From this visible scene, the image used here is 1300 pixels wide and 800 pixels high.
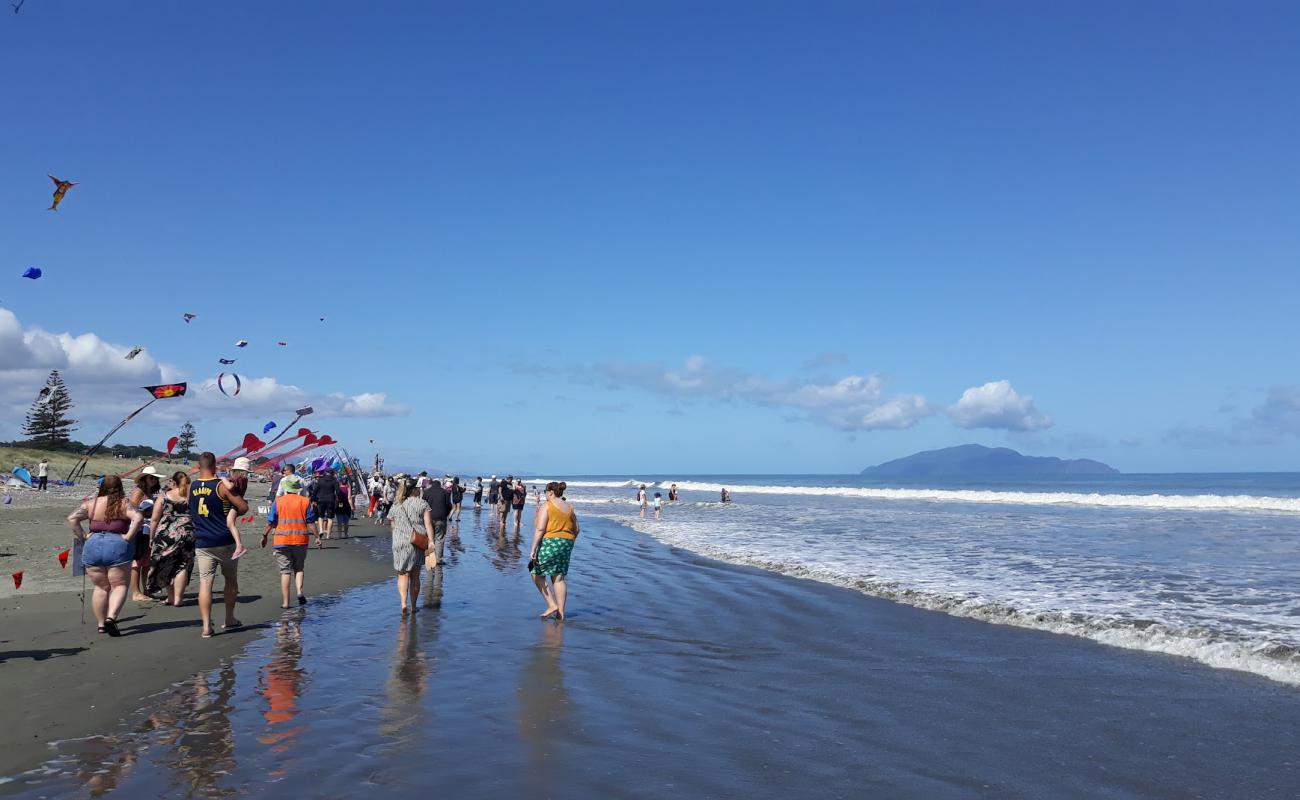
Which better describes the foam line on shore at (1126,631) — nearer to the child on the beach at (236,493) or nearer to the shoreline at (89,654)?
the shoreline at (89,654)

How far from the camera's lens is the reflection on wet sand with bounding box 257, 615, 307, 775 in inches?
225

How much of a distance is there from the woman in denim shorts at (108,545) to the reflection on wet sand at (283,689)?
183 cm

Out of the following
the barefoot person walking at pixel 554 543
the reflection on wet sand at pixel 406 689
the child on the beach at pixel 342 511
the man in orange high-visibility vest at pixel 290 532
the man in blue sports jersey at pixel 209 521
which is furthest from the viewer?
the child on the beach at pixel 342 511

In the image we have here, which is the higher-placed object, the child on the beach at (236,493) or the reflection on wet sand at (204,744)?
the child on the beach at (236,493)

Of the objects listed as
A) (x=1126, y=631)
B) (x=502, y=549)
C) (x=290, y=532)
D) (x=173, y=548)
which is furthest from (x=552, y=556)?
(x=502, y=549)

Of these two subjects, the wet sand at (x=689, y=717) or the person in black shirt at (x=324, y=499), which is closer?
the wet sand at (x=689, y=717)

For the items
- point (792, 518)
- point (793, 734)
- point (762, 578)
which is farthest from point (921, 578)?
point (792, 518)

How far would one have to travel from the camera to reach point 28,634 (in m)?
9.02

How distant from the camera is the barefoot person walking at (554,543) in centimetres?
1048

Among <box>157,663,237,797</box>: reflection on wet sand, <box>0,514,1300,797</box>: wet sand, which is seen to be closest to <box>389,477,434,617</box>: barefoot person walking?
<box>0,514,1300,797</box>: wet sand

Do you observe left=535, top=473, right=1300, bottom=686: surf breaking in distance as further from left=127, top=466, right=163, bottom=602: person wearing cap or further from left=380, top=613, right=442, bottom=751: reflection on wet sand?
left=127, top=466, right=163, bottom=602: person wearing cap

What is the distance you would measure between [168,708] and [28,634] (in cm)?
412

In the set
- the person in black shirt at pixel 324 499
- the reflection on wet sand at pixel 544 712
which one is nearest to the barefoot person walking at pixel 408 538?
the reflection on wet sand at pixel 544 712

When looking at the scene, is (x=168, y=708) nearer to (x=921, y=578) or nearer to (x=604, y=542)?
→ (x=921, y=578)
